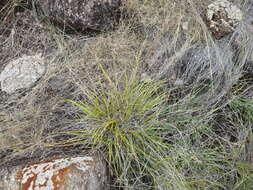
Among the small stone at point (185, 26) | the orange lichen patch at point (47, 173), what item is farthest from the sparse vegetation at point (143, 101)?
the orange lichen patch at point (47, 173)

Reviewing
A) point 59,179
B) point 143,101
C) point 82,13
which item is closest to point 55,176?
point 59,179

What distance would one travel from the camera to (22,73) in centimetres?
126

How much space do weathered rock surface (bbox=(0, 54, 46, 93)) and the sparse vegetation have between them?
0.13ft

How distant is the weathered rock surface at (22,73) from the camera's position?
4.08ft

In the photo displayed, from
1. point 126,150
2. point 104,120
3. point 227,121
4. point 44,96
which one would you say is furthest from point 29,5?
point 227,121

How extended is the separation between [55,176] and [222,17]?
104cm

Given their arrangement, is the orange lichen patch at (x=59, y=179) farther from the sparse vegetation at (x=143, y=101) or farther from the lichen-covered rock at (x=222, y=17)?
the lichen-covered rock at (x=222, y=17)

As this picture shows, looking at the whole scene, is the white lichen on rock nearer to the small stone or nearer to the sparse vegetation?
the sparse vegetation

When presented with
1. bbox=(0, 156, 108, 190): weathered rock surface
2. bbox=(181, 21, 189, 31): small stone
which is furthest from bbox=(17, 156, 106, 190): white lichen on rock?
bbox=(181, 21, 189, 31): small stone

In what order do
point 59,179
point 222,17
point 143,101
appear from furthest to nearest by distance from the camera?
point 222,17, point 143,101, point 59,179

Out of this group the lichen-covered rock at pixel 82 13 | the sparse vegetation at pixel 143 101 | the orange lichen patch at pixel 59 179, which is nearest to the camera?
the orange lichen patch at pixel 59 179

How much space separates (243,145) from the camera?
115 cm

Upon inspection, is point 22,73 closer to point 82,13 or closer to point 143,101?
point 82,13

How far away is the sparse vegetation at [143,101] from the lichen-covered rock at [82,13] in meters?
0.06
